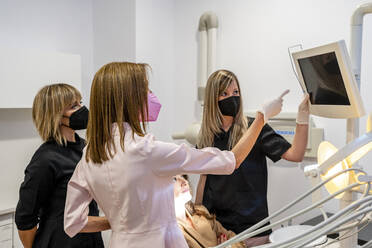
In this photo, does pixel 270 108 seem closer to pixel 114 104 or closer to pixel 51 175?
pixel 114 104

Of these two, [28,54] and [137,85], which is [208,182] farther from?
[28,54]

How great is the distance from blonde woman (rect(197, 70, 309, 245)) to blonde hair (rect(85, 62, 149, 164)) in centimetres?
68

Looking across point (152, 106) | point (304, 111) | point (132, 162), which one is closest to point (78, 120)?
point (152, 106)

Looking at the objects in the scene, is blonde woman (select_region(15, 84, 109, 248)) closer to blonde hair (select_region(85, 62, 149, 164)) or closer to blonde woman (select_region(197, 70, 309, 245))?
blonde hair (select_region(85, 62, 149, 164))

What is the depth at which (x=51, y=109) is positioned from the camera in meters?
1.52

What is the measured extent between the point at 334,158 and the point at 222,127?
931 mm

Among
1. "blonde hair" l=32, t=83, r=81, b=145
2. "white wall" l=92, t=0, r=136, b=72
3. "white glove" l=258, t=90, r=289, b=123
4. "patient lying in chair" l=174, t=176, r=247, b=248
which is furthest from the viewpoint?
"white wall" l=92, t=0, r=136, b=72

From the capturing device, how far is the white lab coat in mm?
1012

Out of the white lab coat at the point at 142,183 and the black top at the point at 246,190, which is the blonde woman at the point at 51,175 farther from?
the black top at the point at 246,190

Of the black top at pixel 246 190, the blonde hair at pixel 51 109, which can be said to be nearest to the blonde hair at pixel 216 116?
the black top at pixel 246 190

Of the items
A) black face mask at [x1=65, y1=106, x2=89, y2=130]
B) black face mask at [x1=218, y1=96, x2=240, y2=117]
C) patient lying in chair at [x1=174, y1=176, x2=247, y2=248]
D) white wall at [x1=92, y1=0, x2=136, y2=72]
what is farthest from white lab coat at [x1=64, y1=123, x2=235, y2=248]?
white wall at [x1=92, y1=0, x2=136, y2=72]

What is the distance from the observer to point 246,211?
62.6 inches

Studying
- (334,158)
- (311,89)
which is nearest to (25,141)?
(311,89)

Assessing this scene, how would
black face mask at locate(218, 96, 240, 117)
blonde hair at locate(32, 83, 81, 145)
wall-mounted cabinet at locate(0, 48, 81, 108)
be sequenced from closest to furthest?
1. blonde hair at locate(32, 83, 81, 145)
2. black face mask at locate(218, 96, 240, 117)
3. wall-mounted cabinet at locate(0, 48, 81, 108)
